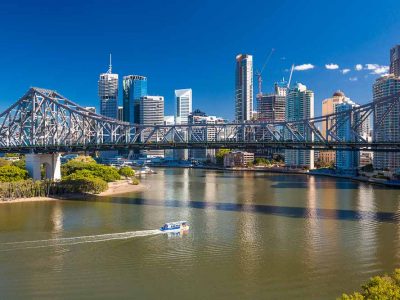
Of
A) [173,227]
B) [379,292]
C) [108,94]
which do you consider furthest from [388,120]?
[108,94]

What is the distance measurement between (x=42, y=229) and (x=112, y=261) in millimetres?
6252

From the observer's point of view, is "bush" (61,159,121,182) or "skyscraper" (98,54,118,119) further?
"skyscraper" (98,54,118,119)

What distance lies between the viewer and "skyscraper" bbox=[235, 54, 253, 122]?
124 meters

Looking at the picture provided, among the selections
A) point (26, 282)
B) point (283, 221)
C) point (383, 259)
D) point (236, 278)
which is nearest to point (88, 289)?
point (26, 282)

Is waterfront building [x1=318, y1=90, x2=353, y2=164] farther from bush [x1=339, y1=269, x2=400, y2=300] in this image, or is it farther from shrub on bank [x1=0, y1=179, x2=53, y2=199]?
bush [x1=339, y1=269, x2=400, y2=300]

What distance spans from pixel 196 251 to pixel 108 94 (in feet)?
361

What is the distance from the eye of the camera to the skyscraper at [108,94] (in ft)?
385

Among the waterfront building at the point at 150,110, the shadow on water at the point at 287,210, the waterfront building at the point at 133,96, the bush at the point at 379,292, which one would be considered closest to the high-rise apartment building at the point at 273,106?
the waterfront building at the point at 150,110

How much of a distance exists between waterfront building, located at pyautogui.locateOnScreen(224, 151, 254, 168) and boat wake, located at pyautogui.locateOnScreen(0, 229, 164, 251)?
6146 centimetres

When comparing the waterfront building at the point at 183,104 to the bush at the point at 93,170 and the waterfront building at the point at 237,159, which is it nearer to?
the waterfront building at the point at 237,159

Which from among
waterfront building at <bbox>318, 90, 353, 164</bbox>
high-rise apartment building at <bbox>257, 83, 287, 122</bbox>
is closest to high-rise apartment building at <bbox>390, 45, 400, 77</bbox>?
waterfront building at <bbox>318, 90, 353, 164</bbox>

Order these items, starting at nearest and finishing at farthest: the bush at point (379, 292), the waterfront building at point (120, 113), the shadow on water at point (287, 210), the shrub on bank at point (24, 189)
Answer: the bush at point (379, 292) → the shadow on water at point (287, 210) → the shrub on bank at point (24, 189) → the waterfront building at point (120, 113)

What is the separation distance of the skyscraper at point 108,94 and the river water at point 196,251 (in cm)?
9403

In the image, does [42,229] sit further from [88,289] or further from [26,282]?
[88,289]
